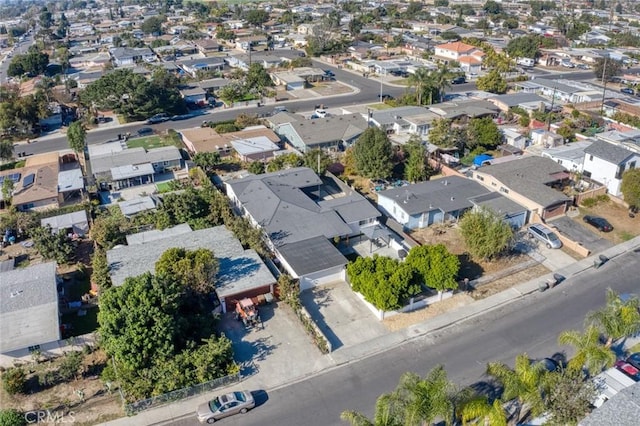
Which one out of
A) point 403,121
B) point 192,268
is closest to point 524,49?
Result: point 403,121

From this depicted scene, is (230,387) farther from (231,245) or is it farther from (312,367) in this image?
(231,245)

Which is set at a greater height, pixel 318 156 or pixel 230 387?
pixel 318 156

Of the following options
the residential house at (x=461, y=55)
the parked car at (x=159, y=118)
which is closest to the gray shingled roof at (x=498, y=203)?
the parked car at (x=159, y=118)

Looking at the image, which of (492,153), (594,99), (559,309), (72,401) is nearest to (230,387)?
(72,401)

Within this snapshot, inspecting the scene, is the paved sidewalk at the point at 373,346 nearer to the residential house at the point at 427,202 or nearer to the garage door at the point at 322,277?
the garage door at the point at 322,277

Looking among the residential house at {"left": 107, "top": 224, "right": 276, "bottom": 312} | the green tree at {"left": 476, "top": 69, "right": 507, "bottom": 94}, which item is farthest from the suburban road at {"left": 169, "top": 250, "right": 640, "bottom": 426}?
the green tree at {"left": 476, "top": 69, "right": 507, "bottom": 94}

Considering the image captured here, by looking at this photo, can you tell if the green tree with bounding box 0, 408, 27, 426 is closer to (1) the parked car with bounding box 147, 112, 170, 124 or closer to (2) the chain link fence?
(2) the chain link fence
